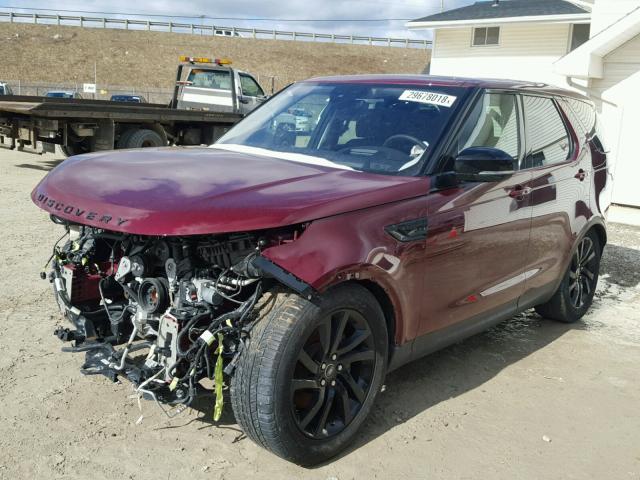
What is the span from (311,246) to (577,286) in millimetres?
3427

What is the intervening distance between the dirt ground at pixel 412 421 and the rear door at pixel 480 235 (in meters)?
0.51

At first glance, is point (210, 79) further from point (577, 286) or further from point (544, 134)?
point (544, 134)

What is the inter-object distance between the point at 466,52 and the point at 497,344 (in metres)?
19.4

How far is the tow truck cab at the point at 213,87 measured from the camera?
18078mm

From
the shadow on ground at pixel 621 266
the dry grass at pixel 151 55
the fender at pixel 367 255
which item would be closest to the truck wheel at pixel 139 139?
the shadow on ground at pixel 621 266

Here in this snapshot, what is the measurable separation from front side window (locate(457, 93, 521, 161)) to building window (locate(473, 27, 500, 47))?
755 inches

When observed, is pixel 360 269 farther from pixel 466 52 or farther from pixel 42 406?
pixel 466 52

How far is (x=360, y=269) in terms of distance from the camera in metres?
3.22

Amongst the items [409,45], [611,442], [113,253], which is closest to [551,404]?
[611,442]

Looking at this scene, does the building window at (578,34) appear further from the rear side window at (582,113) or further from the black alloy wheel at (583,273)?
the black alloy wheel at (583,273)

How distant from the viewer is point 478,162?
3.71 metres

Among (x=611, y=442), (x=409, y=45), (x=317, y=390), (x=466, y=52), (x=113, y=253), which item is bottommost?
(x=611, y=442)

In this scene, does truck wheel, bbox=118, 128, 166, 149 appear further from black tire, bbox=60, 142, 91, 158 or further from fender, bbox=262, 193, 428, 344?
fender, bbox=262, 193, 428, 344

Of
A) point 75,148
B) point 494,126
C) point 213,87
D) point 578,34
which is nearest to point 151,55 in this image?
point 213,87
